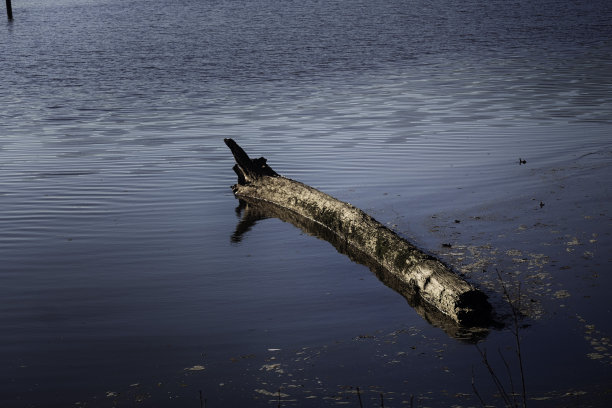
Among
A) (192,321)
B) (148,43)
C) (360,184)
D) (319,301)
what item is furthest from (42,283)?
(148,43)

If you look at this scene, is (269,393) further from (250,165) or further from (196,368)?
(250,165)

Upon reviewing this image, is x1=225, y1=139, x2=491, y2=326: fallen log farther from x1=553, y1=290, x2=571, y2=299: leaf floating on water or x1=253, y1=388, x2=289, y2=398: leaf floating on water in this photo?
x1=253, y1=388, x2=289, y2=398: leaf floating on water

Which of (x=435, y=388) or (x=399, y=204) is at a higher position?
(x=399, y=204)

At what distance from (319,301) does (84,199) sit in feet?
22.1

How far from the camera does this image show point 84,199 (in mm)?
13617

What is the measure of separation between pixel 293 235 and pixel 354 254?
1472 mm

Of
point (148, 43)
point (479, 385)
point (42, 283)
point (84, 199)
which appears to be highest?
point (148, 43)

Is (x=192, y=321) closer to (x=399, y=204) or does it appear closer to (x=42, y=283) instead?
(x=42, y=283)

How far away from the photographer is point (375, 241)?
959cm

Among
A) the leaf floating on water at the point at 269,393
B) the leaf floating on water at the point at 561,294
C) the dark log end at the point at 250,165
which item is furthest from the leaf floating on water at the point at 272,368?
the dark log end at the point at 250,165

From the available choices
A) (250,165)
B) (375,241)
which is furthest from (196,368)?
(250,165)

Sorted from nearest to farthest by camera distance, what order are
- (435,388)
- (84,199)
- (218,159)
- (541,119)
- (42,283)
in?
(435,388), (42,283), (84,199), (218,159), (541,119)

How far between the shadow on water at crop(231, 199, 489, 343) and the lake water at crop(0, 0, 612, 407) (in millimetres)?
119

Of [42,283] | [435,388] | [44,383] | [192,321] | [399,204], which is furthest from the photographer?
[399,204]
